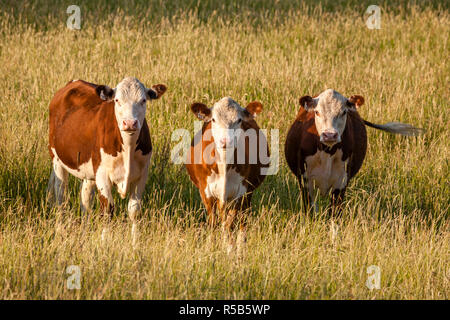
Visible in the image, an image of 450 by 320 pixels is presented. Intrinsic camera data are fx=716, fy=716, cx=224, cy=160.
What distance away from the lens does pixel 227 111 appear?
614 centimetres

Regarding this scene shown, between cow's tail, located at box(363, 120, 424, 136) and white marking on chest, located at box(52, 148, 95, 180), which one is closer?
white marking on chest, located at box(52, 148, 95, 180)

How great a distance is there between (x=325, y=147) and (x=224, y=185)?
1110 millimetres

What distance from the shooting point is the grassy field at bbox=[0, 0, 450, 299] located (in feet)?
17.0

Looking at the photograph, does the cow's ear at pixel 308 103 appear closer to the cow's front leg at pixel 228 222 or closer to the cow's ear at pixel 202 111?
the cow's ear at pixel 202 111

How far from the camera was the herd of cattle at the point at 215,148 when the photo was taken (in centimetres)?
622

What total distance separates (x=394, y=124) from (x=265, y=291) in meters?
3.49

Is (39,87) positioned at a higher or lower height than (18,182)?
higher

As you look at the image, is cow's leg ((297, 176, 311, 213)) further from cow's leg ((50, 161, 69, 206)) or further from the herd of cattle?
cow's leg ((50, 161, 69, 206))

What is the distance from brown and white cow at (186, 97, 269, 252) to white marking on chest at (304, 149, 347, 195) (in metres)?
0.52

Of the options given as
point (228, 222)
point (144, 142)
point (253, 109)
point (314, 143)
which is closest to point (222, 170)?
point (228, 222)

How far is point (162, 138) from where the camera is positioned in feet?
27.3

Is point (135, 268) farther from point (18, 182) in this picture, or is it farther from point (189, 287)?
point (18, 182)

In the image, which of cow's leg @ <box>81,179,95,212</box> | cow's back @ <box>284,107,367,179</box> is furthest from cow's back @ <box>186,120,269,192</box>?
cow's leg @ <box>81,179,95,212</box>
